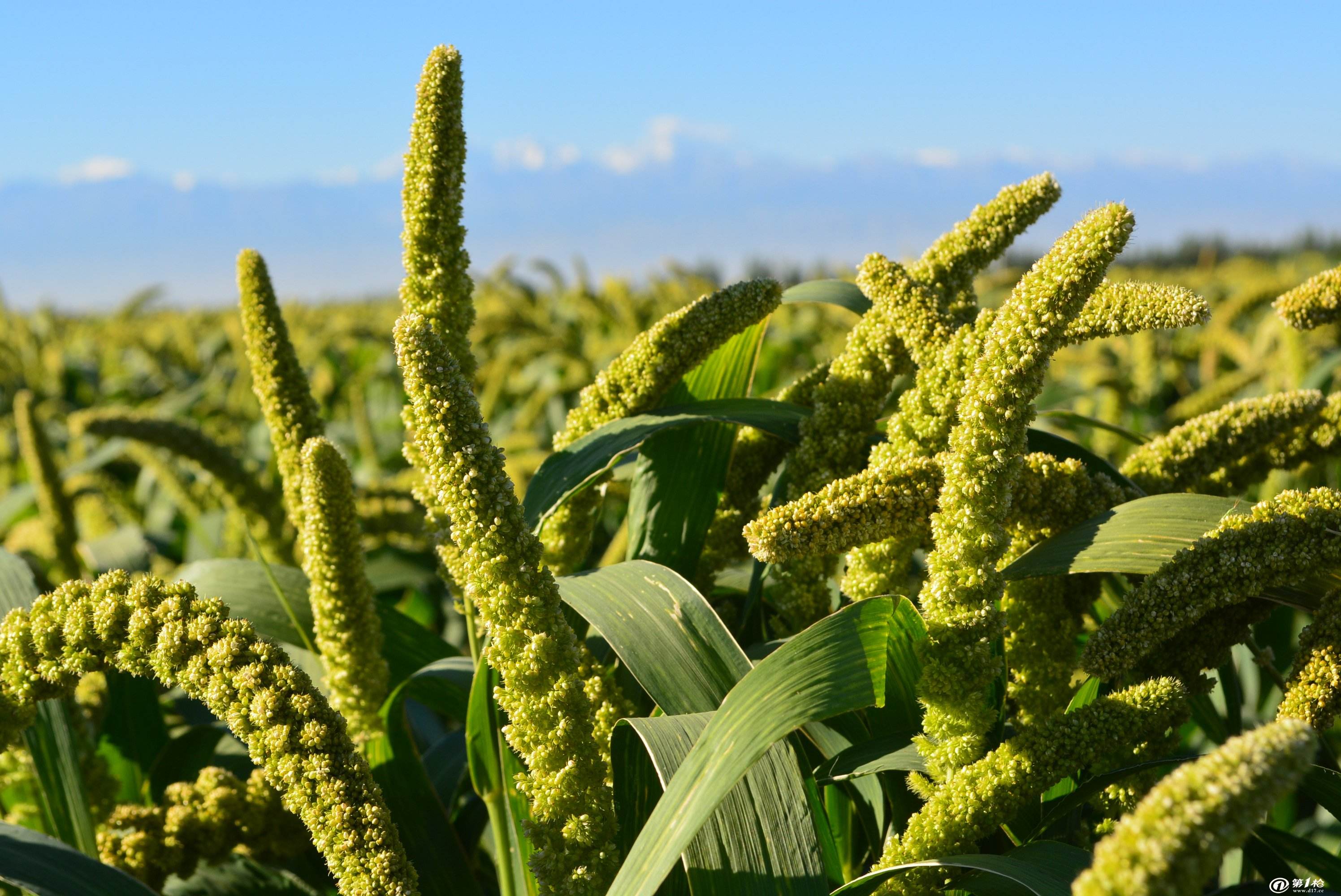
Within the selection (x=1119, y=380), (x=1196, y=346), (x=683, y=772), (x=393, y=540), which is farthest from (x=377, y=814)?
(x=1196, y=346)

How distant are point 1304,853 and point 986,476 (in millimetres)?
830

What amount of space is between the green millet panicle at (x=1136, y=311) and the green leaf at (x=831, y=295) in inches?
30.8

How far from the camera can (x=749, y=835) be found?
136cm

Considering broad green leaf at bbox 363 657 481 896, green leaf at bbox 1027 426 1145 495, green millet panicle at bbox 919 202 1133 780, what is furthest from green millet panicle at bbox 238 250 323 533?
green leaf at bbox 1027 426 1145 495

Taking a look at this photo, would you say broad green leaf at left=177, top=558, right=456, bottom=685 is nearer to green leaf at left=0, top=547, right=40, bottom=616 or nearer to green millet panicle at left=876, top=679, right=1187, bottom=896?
green leaf at left=0, top=547, right=40, bottom=616

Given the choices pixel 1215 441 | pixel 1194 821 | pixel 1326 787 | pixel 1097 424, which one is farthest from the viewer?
pixel 1097 424

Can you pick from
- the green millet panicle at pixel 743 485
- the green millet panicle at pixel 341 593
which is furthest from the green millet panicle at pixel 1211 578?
the green millet panicle at pixel 341 593

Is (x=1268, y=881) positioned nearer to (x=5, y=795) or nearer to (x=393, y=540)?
(x=5, y=795)

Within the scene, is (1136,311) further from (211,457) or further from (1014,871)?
(211,457)

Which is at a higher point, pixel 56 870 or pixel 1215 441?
pixel 1215 441

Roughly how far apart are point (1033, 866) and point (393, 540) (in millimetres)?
3084

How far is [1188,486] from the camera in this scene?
191 centimetres

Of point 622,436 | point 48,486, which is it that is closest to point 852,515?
point 622,436

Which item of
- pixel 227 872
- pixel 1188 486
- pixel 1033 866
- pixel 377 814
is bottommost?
pixel 227 872
